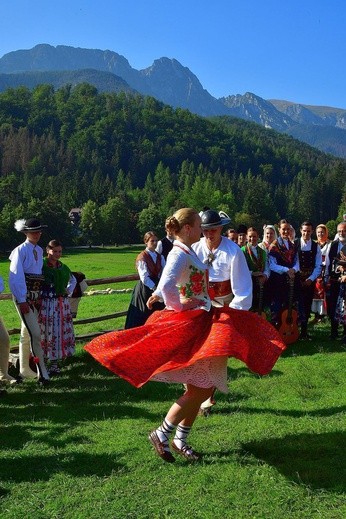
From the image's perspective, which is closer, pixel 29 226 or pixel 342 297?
pixel 29 226

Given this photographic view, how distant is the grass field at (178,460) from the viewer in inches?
148

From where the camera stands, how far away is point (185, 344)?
14.4 ft

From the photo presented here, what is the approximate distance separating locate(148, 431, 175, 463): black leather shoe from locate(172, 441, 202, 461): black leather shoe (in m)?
0.09

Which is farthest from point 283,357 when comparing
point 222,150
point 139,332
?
point 222,150

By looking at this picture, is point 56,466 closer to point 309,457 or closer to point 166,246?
point 309,457

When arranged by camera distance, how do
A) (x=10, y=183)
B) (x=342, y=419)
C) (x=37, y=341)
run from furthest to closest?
(x=10, y=183), (x=37, y=341), (x=342, y=419)

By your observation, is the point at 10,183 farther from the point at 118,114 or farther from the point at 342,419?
the point at 118,114

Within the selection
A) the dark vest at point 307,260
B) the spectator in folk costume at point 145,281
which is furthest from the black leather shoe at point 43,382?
the dark vest at point 307,260

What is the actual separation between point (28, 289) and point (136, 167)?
159071mm

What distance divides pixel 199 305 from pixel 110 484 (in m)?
1.60

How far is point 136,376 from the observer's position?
429cm

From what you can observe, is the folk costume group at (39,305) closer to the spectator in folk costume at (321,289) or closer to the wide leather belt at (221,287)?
the wide leather belt at (221,287)

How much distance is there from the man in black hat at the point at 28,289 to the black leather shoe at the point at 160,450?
10.2ft

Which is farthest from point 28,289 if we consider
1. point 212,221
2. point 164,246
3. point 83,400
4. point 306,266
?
point 306,266
